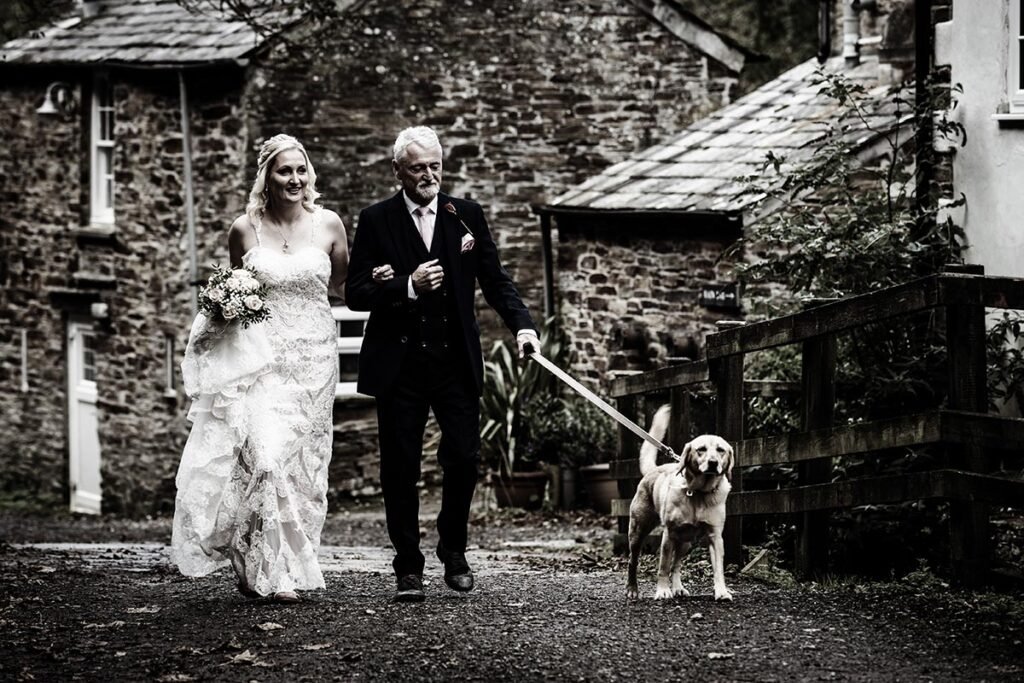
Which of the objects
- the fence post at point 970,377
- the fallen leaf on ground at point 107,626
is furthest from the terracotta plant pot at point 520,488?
the fallen leaf on ground at point 107,626

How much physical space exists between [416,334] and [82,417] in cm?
1547

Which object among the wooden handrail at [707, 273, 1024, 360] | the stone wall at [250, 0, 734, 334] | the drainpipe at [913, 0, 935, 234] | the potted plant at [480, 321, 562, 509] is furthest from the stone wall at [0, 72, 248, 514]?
the wooden handrail at [707, 273, 1024, 360]

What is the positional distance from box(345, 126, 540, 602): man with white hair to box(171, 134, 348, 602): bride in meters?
0.48

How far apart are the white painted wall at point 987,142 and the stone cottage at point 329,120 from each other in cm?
905

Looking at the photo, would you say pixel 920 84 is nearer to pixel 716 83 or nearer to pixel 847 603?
pixel 847 603

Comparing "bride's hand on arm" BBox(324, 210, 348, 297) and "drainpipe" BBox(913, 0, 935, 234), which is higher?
"drainpipe" BBox(913, 0, 935, 234)

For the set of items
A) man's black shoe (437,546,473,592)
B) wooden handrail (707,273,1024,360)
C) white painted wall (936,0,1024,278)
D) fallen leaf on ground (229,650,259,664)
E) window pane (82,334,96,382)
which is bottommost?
fallen leaf on ground (229,650,259,664)

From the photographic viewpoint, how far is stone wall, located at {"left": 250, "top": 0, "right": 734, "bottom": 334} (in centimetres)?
1880

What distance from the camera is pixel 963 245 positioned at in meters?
9.88

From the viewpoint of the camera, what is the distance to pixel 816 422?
8266 millimetres

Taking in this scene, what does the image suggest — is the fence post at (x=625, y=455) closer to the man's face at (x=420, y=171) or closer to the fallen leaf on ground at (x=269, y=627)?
the man's face at (x=420, y=171)

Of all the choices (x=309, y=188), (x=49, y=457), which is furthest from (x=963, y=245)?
(x=49, y=457)

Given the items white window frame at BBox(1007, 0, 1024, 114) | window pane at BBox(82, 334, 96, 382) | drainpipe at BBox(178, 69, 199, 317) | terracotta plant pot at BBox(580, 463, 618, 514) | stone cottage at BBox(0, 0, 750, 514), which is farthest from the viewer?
window pane at BBox(82, 334, 96, 382)

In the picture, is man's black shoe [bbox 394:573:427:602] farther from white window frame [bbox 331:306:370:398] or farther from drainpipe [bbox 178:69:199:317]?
drainpipe [bbox 178:69:199:317]
